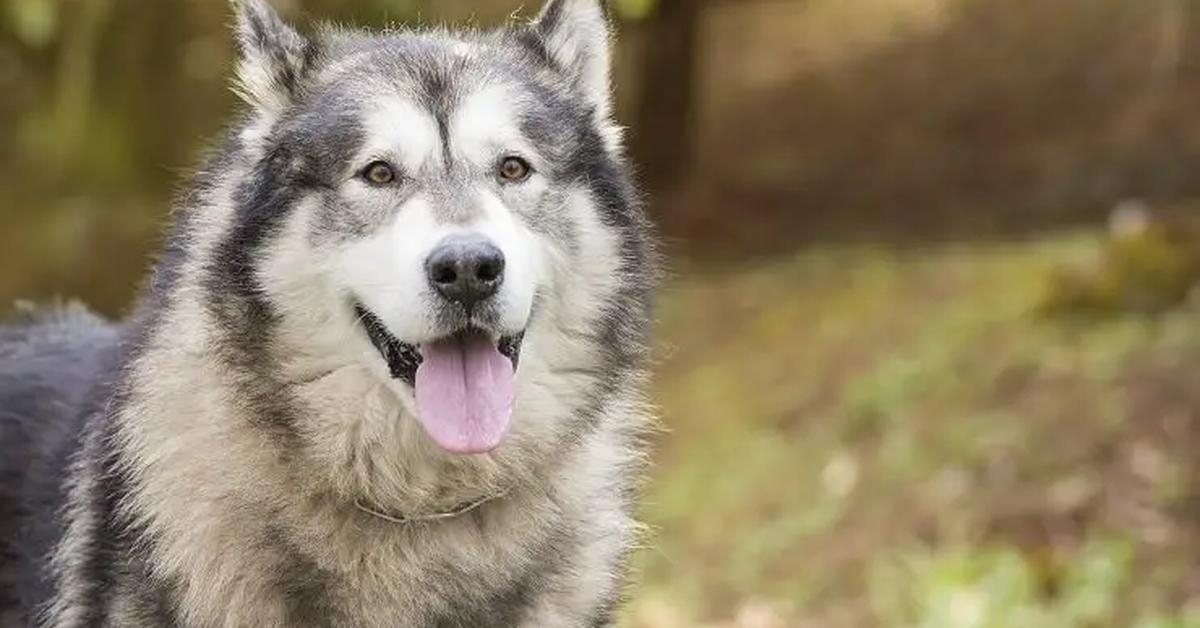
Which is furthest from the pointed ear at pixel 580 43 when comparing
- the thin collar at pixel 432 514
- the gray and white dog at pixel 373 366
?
the thin collar at pixel 432 514

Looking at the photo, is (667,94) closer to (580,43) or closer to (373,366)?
(580,43)

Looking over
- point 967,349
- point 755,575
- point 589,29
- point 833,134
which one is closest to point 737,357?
point 967,349

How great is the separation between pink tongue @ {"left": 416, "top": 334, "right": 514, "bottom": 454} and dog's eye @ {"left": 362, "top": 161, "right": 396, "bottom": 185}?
39 centimetres

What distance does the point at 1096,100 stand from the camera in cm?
1276

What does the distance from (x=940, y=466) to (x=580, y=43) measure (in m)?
4.46

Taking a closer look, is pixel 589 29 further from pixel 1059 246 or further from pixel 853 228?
pixel 853 228

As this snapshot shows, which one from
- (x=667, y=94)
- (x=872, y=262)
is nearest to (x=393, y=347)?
(x=872, y=262)

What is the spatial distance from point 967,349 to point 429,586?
5.79 m

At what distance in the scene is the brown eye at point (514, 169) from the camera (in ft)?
13.0

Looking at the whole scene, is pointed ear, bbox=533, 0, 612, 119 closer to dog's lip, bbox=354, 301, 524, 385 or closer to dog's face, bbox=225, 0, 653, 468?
dog's face, bbox=225, 0, 653, 468

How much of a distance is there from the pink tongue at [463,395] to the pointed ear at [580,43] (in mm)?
835

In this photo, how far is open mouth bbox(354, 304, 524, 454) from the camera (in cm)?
381

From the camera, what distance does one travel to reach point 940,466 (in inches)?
326

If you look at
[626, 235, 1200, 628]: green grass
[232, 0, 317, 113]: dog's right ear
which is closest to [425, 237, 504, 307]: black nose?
[232, 0, 317, 113]: dog's right ear
